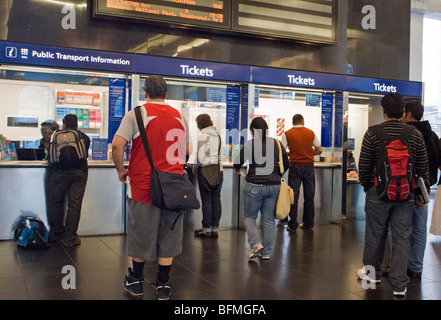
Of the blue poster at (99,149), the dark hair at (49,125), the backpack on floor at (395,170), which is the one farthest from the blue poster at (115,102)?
the backpack on floor at (395,170)

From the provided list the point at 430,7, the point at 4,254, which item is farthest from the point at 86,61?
the point at 430,7

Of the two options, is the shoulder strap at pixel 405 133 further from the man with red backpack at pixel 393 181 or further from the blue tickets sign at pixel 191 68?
the blue tickets sign at pixel 191 68

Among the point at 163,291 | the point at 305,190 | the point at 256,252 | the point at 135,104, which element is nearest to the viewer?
the point at 163,291

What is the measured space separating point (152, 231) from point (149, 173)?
1.47 ft

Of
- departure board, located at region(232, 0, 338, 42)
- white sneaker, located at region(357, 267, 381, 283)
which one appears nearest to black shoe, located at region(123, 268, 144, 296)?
white sneaker, located at region(357, 267, 381, 283)

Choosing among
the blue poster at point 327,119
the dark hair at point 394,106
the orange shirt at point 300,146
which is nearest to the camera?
the dark hair at point 394,106

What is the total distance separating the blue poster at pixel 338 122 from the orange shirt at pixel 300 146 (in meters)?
1.12

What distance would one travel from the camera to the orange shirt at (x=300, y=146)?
7.53 metres

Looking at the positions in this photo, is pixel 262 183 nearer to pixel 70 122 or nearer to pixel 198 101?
pixel 70 122

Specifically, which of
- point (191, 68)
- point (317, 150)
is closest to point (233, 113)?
point (191, 68)

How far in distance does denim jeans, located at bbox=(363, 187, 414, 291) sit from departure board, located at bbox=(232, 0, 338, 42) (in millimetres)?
3983

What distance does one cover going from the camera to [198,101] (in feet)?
26.4
